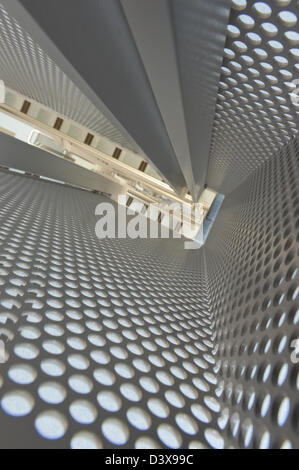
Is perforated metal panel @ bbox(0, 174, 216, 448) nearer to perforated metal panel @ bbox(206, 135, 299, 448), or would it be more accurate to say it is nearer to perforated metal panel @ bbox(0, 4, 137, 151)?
perforated metal panel @ bbox(206, 135, 299, 448)

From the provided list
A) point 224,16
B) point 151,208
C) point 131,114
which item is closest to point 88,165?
point 151,208

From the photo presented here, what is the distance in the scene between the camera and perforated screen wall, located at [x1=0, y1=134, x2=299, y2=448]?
1.94ft

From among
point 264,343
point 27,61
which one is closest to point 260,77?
point 264,343

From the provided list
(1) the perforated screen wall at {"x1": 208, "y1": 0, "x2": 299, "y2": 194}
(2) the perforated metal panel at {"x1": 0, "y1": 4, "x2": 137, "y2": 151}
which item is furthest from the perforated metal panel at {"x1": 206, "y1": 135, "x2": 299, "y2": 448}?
(2) the perforated metal panel at {"x1": 0, "y1": 4, "x2": 137, "y2": 151}

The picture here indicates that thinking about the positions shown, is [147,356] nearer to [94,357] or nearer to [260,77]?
[94,357]

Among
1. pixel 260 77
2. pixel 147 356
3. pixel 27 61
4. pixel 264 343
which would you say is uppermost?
pixel 260 77

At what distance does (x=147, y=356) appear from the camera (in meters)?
0.94

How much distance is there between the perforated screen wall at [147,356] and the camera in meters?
0.59

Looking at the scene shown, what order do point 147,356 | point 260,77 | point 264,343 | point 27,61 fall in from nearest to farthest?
1. point 264,343
2. point 147,356
3. point 260,77
4. point 27,61

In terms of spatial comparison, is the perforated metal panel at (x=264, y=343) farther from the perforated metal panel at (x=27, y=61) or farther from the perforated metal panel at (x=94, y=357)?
the perforated metal panel at (x=27, y=61)

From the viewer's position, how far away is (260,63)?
56.9 inches

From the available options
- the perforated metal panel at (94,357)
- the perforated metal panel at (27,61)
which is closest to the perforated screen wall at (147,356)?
the perforated metal panel at (94,357)

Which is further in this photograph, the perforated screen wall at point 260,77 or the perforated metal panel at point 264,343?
the perforated screen wall at point 260,77
